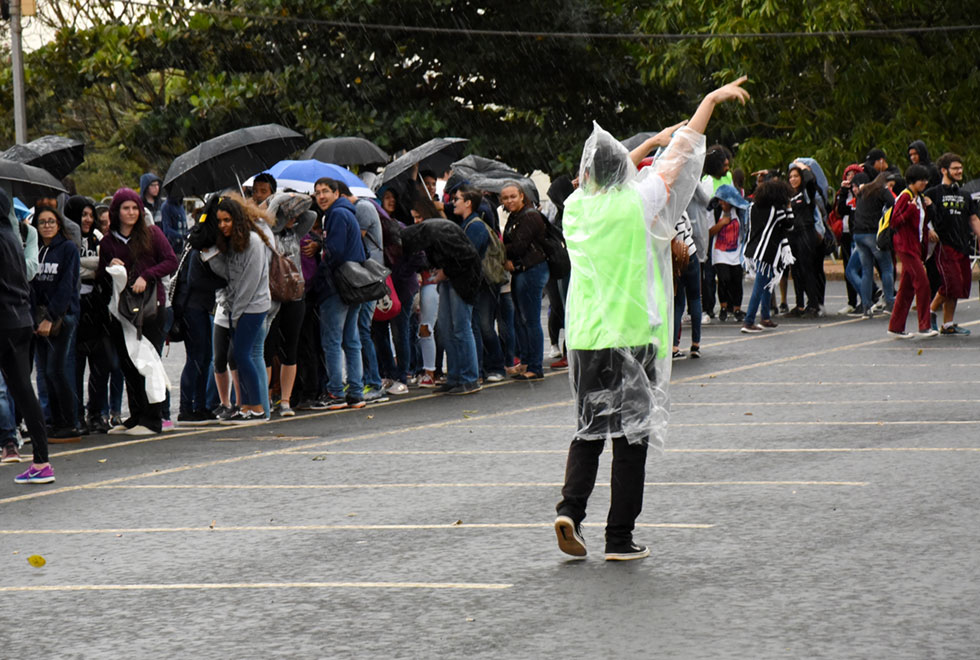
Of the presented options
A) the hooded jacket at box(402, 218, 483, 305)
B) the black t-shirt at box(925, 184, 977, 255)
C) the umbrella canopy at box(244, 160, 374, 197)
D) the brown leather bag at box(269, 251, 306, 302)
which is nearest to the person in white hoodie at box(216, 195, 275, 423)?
the brown leather bag at box(269, 251, 306, 302)

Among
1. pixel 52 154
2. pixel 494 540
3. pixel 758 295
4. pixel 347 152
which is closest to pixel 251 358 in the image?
pixel 52 154

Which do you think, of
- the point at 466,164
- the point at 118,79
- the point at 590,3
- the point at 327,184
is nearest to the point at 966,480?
the point at 327,184

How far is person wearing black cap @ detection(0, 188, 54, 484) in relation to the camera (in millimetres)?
9078

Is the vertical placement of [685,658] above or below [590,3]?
below

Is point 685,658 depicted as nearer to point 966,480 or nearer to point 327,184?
point 966,480

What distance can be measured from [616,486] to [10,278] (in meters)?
4.31

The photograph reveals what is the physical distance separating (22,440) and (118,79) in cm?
2542

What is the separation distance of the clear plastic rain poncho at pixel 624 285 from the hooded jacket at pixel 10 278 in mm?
3943

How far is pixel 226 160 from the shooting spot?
534 inches

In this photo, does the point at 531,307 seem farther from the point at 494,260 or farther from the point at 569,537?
the point at 569,537

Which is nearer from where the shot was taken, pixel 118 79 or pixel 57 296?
pixel 57 296

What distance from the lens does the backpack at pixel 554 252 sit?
46.0 feet

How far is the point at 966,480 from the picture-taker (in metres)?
8.31

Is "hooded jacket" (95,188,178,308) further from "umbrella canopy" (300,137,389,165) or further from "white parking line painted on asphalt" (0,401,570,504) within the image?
"umbrella canopy" (300,137,389,165)
